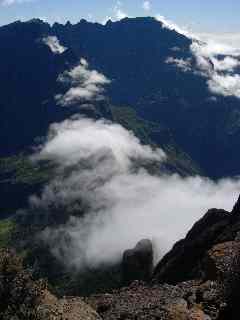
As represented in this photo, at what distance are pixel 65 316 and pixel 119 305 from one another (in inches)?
497

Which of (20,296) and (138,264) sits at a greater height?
(138,264)

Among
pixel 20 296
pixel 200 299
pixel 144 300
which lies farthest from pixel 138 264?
pixel 20 296

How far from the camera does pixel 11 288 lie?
141 ft

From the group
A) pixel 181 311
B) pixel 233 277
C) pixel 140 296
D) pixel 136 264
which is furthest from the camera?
pixel 136 264

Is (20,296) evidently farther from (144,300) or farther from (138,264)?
(138,264)

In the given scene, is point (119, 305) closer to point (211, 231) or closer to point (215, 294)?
point (215, 294)

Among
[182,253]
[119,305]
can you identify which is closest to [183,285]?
[119,305]

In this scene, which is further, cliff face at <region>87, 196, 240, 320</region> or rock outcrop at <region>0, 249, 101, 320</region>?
rock outcrop at <region>0, 249, 101, 320</region>

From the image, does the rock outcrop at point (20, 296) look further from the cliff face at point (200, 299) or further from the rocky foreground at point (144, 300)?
the cliff face at point (200, 299)

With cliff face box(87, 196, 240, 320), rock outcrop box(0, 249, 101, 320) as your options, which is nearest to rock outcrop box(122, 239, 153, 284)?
cliff face box(87, 196, 240, 320)

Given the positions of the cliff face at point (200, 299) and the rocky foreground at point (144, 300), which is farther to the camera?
the rocky foreground at point (144, 300)

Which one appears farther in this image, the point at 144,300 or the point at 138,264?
the point at 138,264

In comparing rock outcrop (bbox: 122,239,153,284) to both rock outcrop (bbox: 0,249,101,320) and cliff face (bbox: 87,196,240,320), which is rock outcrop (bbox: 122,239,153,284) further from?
rock outcrop (bbox: 0,249,101,320)

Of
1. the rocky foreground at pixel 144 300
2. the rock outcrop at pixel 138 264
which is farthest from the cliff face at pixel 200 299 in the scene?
the rock outcrop at pixel 138 264
